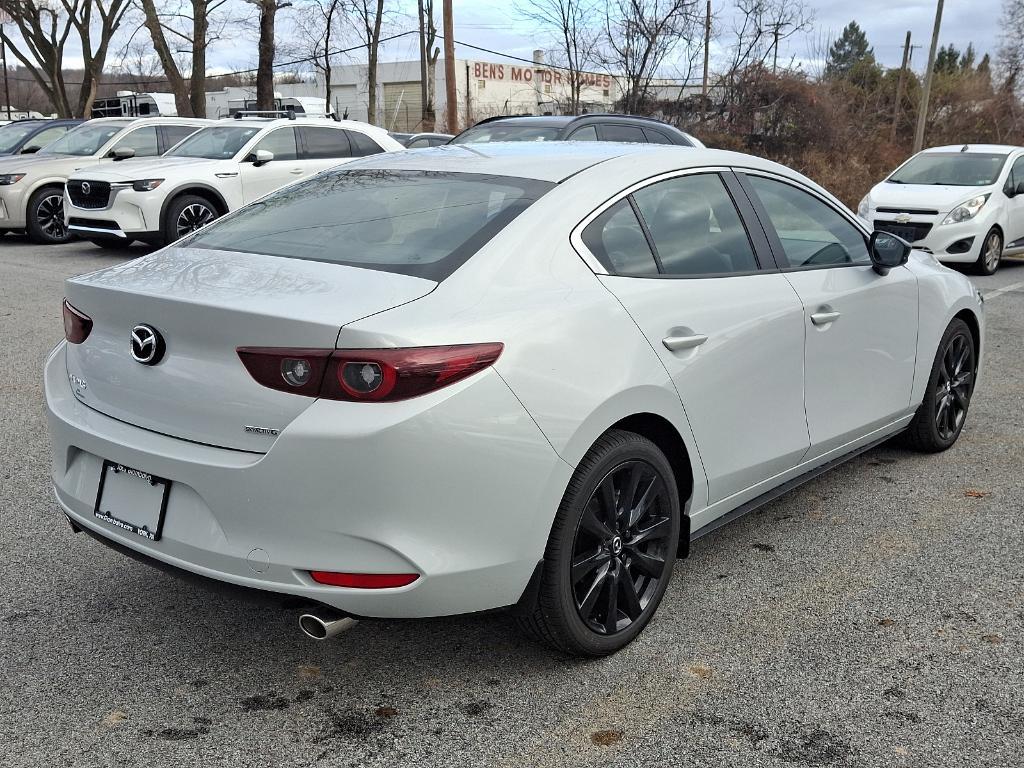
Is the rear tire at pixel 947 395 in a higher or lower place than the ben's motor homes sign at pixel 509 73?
lower

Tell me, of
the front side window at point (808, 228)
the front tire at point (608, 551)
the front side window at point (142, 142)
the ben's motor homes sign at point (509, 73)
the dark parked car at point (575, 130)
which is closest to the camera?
the front tire at point (608, 551)

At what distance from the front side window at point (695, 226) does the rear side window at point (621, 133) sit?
7860mm

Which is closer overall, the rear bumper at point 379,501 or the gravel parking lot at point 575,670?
the rear bumper at point 379,501

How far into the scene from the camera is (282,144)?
1363 cm

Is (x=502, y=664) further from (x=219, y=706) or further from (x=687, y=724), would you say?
(x=219, y=706)

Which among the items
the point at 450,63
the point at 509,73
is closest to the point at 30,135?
the point at 450,63

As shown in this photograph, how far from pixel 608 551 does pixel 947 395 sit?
289 cm

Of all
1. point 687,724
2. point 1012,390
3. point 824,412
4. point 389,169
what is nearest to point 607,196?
point 389,169

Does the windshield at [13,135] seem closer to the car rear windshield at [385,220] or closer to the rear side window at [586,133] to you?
the rear side window at [586,133]

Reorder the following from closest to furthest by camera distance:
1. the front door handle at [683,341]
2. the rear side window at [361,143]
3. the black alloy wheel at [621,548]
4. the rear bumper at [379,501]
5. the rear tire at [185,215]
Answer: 1. the rear bumper at [379,501]
2. the black alloy wheel at [621,548]
3. the front door handle at [683,341]
4. the rear tire at [185,215]
5. the rear side window at [361,143]

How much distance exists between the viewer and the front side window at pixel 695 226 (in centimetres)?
355

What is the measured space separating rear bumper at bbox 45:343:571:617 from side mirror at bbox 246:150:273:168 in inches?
422

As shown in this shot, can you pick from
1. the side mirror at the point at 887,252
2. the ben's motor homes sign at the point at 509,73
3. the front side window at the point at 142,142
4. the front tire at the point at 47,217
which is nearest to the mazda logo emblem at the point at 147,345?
the side mirror at the point at 887,252

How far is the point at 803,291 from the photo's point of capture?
4.00 m
